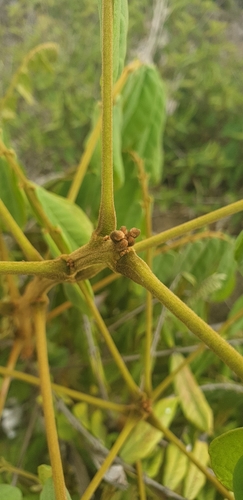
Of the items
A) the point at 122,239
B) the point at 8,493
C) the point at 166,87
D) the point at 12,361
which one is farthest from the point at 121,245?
the point at 166,87

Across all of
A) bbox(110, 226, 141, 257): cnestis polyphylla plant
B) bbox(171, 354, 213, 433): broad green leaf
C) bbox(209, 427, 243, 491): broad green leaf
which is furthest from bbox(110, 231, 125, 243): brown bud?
bbox(171, 354, 213, 433): broad green leaf

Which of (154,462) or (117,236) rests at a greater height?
(117,236)

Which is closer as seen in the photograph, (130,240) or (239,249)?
(130,240)

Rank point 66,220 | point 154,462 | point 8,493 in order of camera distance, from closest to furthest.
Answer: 1. point 8,493
2. point 66,220
3. point 154,462

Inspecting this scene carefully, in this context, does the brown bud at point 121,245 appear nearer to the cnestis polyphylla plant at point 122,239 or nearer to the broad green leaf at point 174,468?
the cnestis polyphylla plant at point 122,239

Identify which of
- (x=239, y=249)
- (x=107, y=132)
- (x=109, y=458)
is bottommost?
(x=109, y=458)

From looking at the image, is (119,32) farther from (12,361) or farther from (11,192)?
(12,361)
